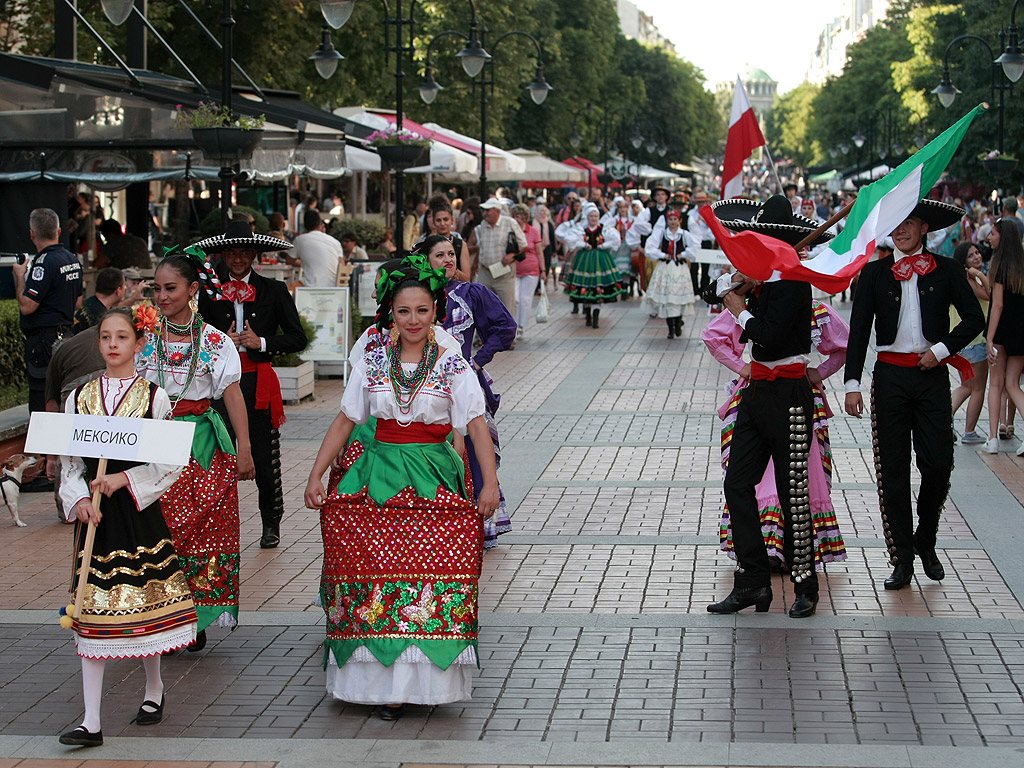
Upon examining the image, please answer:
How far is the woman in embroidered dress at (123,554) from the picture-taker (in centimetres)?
536

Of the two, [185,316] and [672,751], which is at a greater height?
[185,316]

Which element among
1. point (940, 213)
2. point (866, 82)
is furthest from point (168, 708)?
point (866, 82)

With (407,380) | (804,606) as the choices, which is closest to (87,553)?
(407,380)

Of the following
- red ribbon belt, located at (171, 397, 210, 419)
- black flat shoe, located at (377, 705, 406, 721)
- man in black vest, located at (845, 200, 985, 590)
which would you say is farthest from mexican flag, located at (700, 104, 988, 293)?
black flat shoe, located at (377, 705, 406, 721)

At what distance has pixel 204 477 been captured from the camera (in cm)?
641

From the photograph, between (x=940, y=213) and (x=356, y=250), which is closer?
(x=940, y=213)

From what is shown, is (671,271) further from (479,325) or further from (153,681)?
Answer: (153,681)

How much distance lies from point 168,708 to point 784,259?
10.9 ft

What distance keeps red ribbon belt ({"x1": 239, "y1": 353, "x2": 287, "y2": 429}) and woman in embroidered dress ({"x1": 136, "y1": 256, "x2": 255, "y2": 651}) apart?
150cm

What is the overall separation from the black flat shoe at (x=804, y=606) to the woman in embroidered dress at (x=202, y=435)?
2.62 metres

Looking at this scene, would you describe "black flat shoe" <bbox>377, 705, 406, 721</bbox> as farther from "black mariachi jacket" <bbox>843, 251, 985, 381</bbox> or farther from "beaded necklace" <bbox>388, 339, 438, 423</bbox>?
"black mariachi jacket" <bbox>843, 251, 985, 381</bbox>

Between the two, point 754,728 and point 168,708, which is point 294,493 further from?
point 754,728

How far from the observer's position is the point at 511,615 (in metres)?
7.04

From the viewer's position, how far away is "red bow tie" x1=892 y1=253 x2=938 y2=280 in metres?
7.20
